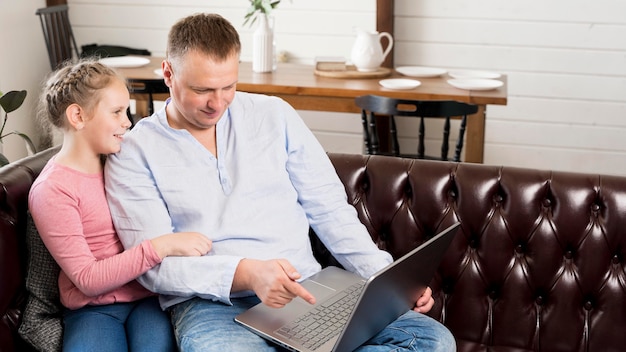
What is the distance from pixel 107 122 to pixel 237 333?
585mm

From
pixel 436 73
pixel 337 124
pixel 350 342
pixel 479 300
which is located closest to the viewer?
pixel 350 342

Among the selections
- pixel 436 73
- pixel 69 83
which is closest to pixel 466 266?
pixel 69 83

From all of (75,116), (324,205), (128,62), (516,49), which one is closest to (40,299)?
(75,116)

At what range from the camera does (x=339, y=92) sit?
351cm

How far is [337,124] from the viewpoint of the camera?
4680 mm

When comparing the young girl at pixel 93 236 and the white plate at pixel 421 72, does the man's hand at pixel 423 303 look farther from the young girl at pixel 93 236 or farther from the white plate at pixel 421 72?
the white plate at pixel 421 72

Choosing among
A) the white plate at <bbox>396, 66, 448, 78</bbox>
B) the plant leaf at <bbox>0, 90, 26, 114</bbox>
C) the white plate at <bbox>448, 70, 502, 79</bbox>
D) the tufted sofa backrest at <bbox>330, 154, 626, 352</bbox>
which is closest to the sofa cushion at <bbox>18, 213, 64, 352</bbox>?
the tufted sofa backrest at <bbox>330, 154, 626, 352</bbox>

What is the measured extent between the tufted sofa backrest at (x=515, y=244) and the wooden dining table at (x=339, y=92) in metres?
1.33

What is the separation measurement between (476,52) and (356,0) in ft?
2.39

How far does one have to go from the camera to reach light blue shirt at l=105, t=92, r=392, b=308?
1.83m

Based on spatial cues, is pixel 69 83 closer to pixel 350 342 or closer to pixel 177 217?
pixel 177 217

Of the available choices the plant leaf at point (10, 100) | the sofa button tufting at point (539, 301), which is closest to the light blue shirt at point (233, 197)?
the sofa button tufting at point (539, 301)

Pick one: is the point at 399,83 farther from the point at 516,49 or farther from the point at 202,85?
the point at 202,85

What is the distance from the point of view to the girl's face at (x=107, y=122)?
73.2 inches
